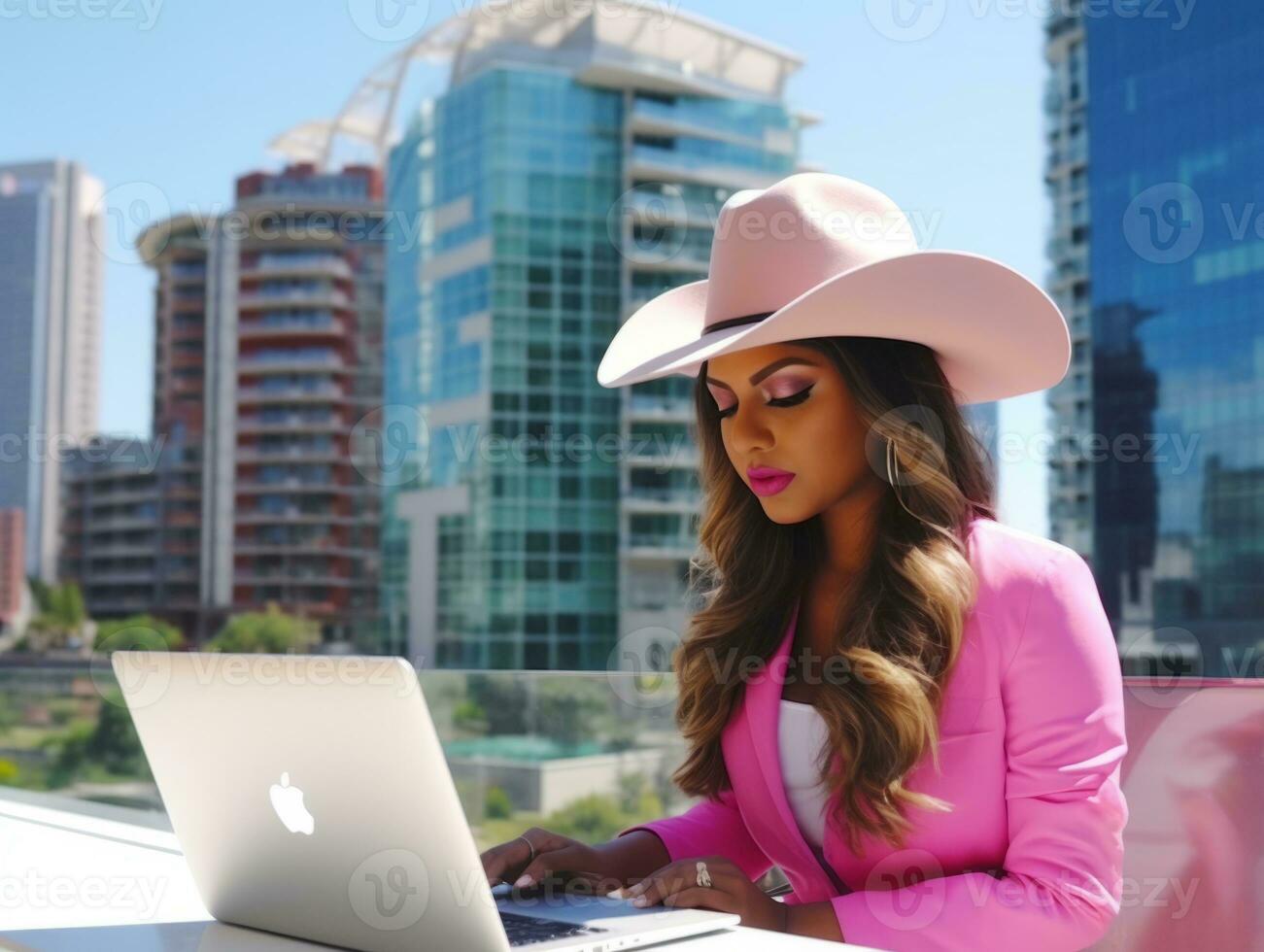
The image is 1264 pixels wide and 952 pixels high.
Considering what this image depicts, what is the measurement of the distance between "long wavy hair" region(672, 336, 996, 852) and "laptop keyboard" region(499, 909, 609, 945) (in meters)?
0.38

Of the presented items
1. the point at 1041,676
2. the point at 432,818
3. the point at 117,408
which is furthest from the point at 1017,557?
the point at 117,408

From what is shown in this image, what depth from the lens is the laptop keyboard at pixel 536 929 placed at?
0.92 metres

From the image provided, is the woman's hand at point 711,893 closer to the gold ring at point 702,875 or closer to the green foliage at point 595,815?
the gold ring at point 702,875

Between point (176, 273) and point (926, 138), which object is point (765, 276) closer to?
point (926, 138)

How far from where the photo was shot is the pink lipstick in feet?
4.56

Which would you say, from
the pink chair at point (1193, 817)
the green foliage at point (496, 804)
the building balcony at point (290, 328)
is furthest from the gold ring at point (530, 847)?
the building balcony at point (290, 328)

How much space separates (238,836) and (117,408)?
181ft

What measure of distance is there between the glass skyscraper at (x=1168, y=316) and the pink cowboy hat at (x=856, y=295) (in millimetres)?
34940

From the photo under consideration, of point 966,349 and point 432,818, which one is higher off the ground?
point 966,349

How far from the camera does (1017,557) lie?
4.24ft

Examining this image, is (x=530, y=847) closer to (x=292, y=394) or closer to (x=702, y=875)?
(x=702, y=875)

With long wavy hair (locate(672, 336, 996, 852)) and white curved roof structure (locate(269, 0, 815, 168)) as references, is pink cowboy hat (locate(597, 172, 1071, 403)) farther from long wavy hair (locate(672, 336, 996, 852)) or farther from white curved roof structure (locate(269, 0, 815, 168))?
white curved roof structure (locate(269, 0, 815, 168))

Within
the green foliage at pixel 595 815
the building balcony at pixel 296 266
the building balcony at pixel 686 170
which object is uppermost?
the building balcony at pixel 686 170

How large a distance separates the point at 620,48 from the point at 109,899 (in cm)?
3578
